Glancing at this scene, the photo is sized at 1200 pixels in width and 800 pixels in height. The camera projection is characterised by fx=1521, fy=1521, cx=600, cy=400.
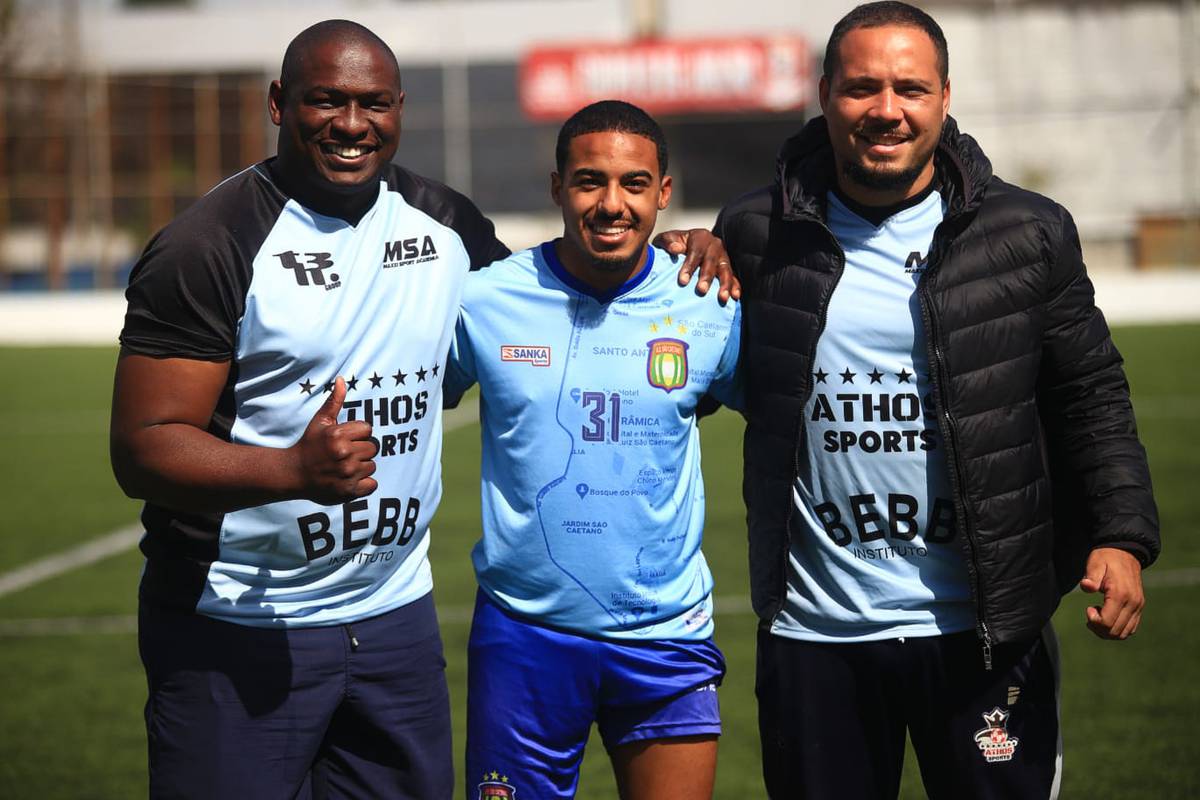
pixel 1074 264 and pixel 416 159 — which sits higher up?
pixel 416 159

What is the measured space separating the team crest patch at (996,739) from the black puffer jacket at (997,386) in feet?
0.61

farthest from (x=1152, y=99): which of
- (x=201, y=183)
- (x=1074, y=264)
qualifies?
(x=1074, y=264)

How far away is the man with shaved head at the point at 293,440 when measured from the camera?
123 inches

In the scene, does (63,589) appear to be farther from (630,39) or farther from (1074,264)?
(630,39)

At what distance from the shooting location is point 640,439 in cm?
346

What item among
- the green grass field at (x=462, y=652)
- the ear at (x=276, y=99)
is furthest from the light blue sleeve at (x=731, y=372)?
the green grass field at (x=462, y=652)

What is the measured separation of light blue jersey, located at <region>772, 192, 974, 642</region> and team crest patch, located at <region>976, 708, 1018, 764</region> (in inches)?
8.4

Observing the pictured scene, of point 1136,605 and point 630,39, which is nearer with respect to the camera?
point 1136,605

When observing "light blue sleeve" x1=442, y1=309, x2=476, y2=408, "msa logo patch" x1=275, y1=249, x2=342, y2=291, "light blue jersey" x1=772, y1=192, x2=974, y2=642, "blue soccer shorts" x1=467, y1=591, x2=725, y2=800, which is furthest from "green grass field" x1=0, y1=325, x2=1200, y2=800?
"msa logo patch" x1=275, y1=249, x2=342, y2=291

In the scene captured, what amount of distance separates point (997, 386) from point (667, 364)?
74cm

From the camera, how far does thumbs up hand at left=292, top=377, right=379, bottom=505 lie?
291 centimetres

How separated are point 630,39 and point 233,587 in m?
28.9

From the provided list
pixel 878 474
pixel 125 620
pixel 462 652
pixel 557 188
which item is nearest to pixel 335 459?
pixel 557 188

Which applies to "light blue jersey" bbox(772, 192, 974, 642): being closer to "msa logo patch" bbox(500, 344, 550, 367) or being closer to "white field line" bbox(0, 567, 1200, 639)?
"msa logo patch" bbox(500, 344, 550, 367)
